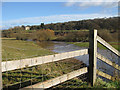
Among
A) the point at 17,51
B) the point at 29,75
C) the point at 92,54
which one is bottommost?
the point at 29,75

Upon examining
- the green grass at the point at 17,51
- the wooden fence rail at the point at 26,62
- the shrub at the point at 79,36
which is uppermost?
the shrub at the point at 79,36

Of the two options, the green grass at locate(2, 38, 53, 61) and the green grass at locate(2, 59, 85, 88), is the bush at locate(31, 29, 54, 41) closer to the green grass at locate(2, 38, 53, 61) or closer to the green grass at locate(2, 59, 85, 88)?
the green grass at locate(2, 38, 53, 61)

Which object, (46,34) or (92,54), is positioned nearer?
(92,54)

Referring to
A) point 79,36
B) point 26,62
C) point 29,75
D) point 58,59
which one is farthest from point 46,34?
point 26,62

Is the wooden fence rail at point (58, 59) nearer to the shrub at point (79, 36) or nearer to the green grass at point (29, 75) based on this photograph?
the green grass at point (29, 75)

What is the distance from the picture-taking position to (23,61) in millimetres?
1699

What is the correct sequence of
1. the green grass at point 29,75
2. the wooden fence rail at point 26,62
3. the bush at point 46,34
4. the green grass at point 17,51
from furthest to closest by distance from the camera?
the bush at point 46,34 → the green grass at point 17,51 → the green grass at point 29,75 → the wooden fence rail at point 26,62

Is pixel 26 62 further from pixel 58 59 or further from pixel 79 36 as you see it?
pixel 79 36

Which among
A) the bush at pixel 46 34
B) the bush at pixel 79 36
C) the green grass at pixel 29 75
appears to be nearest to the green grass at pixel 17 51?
the green grass at pixel 29 75

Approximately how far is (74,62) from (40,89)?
4.25 meters

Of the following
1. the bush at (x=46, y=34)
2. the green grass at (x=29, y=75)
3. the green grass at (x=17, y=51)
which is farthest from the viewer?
the bush at (x=46, y=34)

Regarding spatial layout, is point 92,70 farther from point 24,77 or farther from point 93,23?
point 24,77

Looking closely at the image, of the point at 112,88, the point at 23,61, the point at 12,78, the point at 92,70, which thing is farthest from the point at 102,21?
the point at 12,78

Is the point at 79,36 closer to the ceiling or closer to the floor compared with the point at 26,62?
closer to the ceiling
